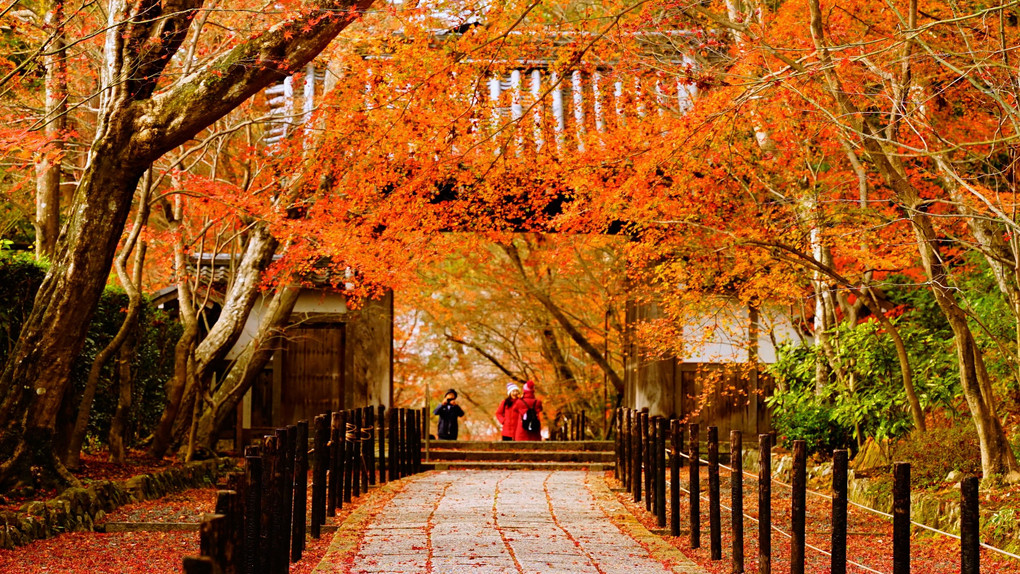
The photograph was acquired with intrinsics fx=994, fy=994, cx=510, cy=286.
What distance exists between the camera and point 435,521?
A: 29.2 ft

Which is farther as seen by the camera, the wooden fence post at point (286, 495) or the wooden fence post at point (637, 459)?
the wooden fence post at point (637, 459)

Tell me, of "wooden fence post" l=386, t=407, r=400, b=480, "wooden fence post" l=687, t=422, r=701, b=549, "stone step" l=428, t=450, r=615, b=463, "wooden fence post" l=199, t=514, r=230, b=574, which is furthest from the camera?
"stone step" l=428, t=450, r=615, b=463

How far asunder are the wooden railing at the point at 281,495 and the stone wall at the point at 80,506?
1.89m

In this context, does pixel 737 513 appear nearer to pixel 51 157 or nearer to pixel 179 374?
→ pixel 179 374

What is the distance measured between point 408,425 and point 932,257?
7.95 meters

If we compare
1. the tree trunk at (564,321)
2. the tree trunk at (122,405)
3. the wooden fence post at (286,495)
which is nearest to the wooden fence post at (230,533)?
the wooden fence post at (286,495)

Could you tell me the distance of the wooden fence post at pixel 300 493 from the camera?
7164mm

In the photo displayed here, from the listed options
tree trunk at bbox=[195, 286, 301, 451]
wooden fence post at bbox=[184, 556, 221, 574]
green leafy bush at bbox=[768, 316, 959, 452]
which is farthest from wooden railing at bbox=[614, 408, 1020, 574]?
tree trunk at bbox=[195, 286, 301, 451]

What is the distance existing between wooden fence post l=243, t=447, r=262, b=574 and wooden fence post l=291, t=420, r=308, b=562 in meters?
1.74

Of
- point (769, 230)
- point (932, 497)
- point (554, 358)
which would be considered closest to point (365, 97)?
point (769, 230)

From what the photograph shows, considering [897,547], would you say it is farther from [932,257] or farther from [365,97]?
[365,97]

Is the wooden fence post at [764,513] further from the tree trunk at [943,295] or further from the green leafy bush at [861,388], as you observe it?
the green leafy bush at [861,388]

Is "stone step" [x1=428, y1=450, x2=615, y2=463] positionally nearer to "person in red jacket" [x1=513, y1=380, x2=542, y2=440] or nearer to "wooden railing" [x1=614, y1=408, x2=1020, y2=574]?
"person in red jacket" [x1=513, y1=380, x2=542, y2=440]

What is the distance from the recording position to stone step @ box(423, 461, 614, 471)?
53.3ft
